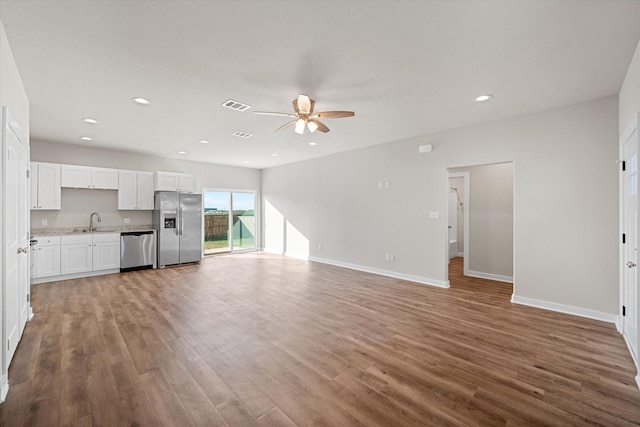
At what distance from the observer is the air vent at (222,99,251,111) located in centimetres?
360

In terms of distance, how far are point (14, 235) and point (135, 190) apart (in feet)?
14.4

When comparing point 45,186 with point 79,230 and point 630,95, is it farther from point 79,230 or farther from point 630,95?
point 630,95

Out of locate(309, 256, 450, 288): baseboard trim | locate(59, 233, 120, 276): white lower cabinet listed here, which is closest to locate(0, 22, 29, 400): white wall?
locate(59, 233, 120, 276): white lower cabinet

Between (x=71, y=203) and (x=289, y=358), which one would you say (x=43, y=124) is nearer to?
(x=71, y=203)

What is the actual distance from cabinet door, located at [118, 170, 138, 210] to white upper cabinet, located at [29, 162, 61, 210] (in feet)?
3.48

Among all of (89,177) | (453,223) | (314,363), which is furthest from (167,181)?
(453,223)

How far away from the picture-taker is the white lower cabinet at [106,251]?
5.85 metres

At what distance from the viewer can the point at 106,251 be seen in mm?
5984

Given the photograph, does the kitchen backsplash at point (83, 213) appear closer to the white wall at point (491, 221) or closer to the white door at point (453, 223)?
the white wall at point (491, 221)

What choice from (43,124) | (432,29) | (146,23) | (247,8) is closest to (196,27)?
(146,23)

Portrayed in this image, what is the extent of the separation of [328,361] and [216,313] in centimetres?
188

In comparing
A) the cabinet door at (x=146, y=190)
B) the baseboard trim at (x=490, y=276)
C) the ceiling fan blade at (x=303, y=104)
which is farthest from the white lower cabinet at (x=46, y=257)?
the baseboard trim at (x=490, y=276)

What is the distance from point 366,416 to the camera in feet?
6.11

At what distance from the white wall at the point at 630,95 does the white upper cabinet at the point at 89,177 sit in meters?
8.42
